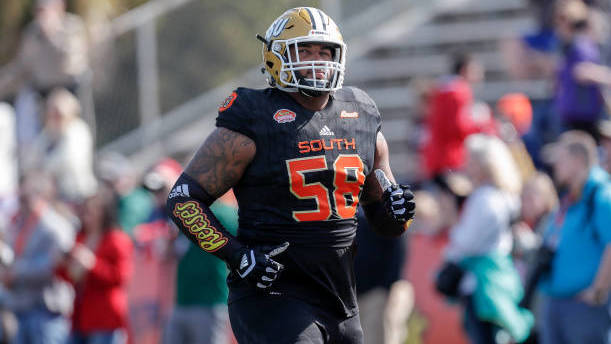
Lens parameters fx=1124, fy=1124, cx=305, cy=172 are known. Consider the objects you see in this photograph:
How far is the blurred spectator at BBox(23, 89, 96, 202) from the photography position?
12.0 m

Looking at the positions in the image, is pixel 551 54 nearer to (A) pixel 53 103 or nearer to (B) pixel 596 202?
(B) pixel 596 202

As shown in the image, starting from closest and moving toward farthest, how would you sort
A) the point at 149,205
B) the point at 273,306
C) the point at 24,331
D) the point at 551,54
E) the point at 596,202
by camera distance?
the point at 273,306 → the point at 596,202 → the point at 24,331 → the point at 551,54 → the point at 149,205

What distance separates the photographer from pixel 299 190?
17.0 ft

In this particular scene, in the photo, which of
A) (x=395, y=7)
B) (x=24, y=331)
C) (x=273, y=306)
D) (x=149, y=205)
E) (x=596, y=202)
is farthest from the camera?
(x=395, y=7)

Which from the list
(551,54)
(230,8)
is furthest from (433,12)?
(551,54)

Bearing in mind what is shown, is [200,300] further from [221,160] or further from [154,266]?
[221,160]

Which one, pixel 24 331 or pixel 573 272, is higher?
pixel 573 272

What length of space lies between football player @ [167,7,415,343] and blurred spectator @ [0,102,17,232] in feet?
23.7

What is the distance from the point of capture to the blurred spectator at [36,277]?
9.94 meters

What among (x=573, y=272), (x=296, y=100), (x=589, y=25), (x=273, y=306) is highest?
(x=296, y=100)

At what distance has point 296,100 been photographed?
5.34 m

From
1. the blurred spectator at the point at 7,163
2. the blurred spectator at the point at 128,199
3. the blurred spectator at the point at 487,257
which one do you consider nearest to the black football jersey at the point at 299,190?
the blurred spectator at the point at 487,257

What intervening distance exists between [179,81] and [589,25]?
563cm

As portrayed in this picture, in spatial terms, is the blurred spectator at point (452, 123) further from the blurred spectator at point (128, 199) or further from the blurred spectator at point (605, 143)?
the blurred spectator at point (128, 199)
